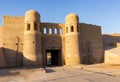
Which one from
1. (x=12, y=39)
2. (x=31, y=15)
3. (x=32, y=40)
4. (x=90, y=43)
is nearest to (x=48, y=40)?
(x=32, y=40)

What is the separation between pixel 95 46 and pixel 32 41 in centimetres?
1249

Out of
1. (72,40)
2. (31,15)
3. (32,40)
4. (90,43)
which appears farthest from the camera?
(90,43)

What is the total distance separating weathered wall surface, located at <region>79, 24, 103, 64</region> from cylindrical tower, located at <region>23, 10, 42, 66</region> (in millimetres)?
7961

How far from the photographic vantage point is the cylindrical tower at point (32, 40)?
92.7 ft

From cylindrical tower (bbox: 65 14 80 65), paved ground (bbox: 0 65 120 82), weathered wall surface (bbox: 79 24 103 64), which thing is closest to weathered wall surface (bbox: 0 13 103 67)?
weathered wall surface (bbox: 79 24 103 64)

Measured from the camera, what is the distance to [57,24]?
106 feet

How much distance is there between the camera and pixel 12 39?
96.5 feet

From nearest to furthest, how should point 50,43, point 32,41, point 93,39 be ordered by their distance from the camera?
point 32,41, point 50,43, point 93,39

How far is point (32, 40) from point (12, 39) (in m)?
3.41

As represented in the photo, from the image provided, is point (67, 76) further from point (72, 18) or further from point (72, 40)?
point (72, 18)

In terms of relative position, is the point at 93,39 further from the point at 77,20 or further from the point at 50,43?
the point at 50,43

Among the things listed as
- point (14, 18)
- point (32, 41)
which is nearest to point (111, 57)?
point (32, 41)

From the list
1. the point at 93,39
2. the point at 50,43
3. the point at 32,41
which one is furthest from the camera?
the point at 93,39

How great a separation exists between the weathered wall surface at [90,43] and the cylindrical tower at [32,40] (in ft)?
26.1
